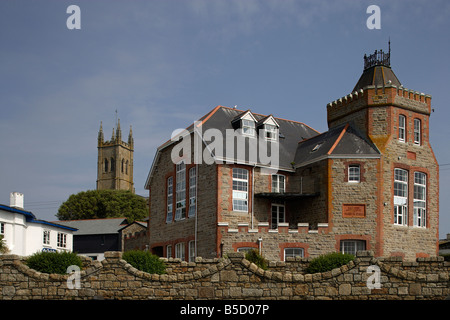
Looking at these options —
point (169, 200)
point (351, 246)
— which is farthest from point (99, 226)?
point (351, 246)

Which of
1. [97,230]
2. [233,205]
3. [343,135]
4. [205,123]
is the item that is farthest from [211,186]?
[97,230]

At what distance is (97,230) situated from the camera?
62.9 metres

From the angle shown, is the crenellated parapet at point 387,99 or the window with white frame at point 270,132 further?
the window with white frame at point 270,132

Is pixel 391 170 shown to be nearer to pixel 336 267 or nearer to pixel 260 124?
pixel 260 124

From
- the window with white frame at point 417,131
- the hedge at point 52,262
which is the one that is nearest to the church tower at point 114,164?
the window with white frame at point 417,131

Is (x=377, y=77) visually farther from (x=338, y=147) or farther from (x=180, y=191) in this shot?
(x=180, y=191)

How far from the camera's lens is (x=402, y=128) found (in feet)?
115

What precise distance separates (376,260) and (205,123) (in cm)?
1903

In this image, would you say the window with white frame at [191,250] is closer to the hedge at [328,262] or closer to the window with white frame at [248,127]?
the window with white frame at [248,127]

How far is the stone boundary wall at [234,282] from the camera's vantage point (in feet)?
63.2

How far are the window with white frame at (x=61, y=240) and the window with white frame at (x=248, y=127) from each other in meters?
25.6

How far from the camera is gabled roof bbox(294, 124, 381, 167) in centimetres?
3419

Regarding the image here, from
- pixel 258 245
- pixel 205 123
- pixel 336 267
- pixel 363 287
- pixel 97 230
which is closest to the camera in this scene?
pixel 363 287

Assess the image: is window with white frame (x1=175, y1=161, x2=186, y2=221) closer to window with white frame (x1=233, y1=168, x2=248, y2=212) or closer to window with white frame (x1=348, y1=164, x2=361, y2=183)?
window with white frame (x1=233, y1=168, x2=248, y2=212)
